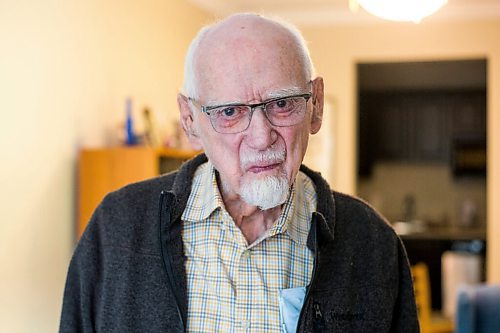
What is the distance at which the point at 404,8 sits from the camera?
2.64 metres

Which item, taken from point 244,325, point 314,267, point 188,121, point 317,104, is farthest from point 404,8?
point 244,325

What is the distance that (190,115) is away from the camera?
1.48 metres

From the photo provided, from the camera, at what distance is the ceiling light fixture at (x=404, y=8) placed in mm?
2607

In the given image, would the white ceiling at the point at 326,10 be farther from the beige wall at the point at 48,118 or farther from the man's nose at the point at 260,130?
the man's nose at the point at 260,130

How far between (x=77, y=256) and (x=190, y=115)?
0.36 metres

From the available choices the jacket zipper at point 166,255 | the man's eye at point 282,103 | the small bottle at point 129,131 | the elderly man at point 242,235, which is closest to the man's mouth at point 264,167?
the elderly man at point 242,235

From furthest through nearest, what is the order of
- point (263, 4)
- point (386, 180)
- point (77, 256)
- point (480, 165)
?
point (386, 180) → point (480, 165) → point (263, 4) → point (77, 256)

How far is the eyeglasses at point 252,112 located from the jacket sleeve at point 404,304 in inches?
16.4

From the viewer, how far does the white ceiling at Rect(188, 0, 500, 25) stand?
5.23 meters

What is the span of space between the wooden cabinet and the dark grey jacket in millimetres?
1871

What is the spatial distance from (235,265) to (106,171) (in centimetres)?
209

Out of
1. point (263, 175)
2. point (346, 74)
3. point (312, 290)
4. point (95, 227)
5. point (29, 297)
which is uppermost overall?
point (346, 74)

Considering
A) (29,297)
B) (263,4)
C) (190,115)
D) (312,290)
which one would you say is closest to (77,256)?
(190,115)

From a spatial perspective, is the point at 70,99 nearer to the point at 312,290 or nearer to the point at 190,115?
the point at 190,115
